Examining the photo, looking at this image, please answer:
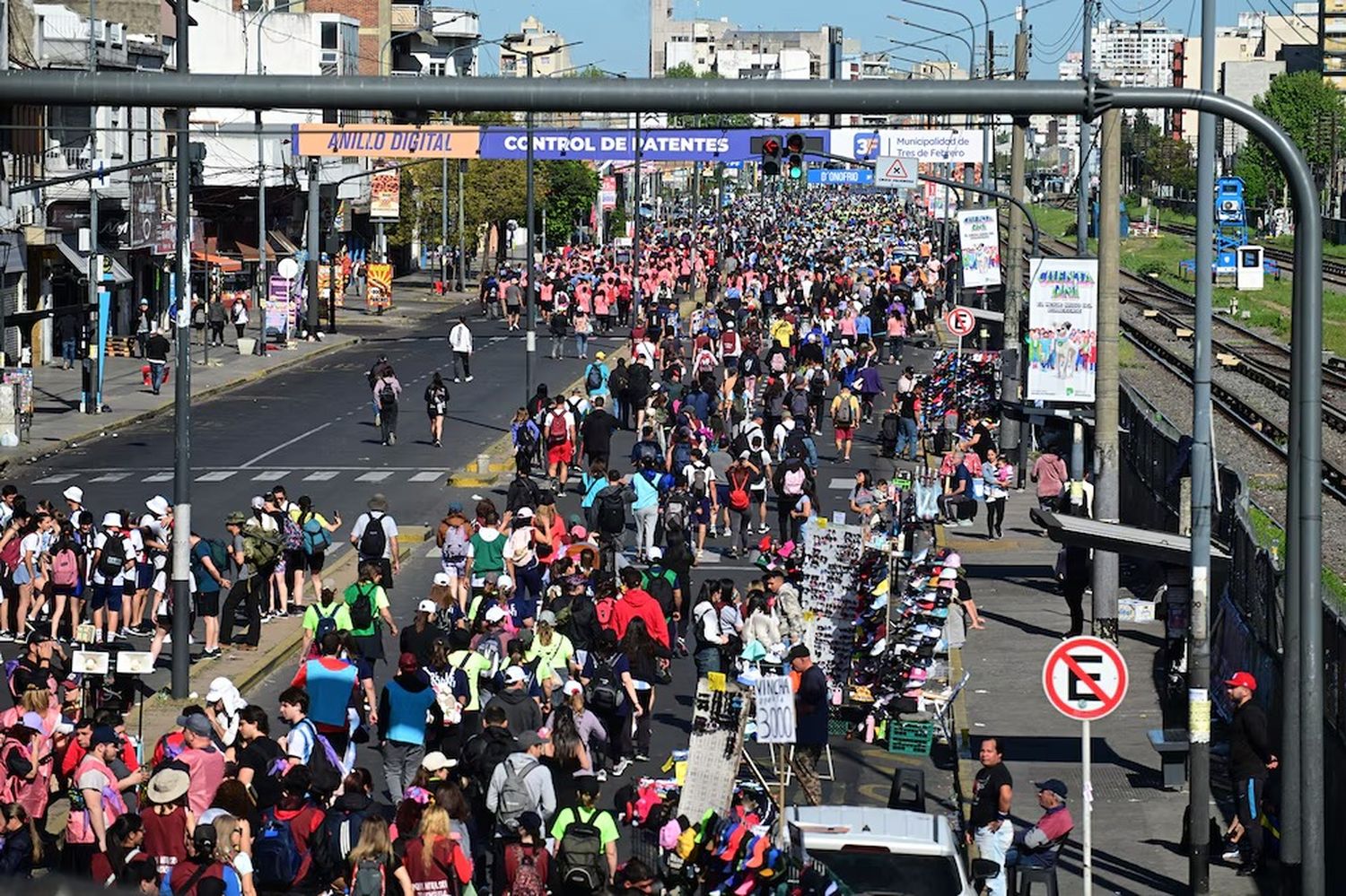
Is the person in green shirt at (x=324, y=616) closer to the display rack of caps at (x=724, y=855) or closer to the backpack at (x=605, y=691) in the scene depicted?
the backpack at (x=605, y=691)

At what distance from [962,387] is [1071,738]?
77.5ft

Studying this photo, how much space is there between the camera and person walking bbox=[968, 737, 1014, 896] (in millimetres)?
15375

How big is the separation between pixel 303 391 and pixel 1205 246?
122 feet

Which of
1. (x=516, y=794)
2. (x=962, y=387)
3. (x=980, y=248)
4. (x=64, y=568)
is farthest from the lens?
(x=980, y=248)

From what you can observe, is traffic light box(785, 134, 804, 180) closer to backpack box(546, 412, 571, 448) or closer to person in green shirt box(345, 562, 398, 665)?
backpack box(546, 412, 571, 448)

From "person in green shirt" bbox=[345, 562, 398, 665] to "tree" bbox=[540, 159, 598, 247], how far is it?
8372 cm

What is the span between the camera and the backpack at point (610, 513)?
90.0 ft

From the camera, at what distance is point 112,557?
77.9ft

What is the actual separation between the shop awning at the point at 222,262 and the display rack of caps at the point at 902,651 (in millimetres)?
49559

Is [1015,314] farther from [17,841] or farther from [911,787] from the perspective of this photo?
[17,841]

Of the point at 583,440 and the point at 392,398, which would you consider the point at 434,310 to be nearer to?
the point at 392,398

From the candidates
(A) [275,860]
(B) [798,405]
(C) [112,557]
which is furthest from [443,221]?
(A) [275,860]

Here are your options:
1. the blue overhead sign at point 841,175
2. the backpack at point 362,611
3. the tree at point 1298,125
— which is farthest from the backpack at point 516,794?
the tree at point 1298,125

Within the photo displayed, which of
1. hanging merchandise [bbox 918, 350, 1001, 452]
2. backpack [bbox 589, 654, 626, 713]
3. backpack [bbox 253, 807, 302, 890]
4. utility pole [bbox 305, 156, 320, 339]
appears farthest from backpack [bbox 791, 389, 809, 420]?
utility pole [bbox 305, 156, 320, 339]
